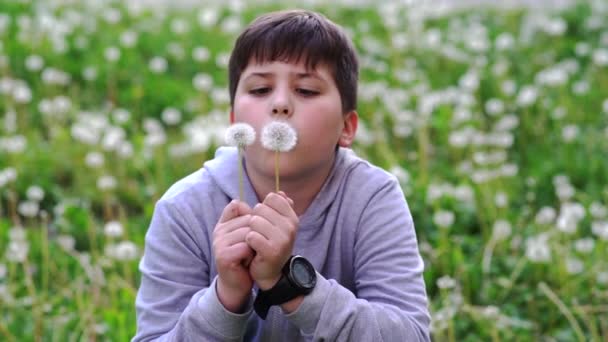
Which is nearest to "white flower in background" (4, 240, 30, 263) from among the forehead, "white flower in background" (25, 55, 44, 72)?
the forehead

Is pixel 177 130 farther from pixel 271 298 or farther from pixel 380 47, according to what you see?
pixel 271 298

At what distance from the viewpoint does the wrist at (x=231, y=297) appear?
189 cm

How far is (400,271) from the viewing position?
2.07 metres

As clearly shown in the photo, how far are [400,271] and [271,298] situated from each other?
30 cm

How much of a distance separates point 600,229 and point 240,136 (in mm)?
1973

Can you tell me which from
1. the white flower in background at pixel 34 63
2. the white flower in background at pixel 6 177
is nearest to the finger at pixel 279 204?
the white flower in background at pixel 6 177

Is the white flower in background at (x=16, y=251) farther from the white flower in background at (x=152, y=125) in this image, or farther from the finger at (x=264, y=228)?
the finger at (x=264, y=228)

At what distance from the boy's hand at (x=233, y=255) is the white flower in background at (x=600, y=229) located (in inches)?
68.0

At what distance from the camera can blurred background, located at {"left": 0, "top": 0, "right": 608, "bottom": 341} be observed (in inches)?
127

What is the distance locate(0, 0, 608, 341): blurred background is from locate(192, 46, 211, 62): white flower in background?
1 centimetres

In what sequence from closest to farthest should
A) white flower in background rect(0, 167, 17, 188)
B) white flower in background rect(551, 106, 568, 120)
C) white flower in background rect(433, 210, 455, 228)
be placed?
1. white flower in background rect(433, 210, 455, 228)
2. white flower in background rect(0, 167, 17, 188)
3. white flower in background rect(551, 106, 568, 120)

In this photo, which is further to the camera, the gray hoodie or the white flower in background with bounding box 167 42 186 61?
the white flower in background with bounding box 167 42 186 61

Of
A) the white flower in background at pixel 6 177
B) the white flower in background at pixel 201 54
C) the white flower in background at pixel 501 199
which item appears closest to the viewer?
the white flower in background at pixel 6 177

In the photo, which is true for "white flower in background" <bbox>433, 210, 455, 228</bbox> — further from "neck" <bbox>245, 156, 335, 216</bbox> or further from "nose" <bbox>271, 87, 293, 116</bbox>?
"nose" <bbox>271, 87, 293, 116</bbox>
